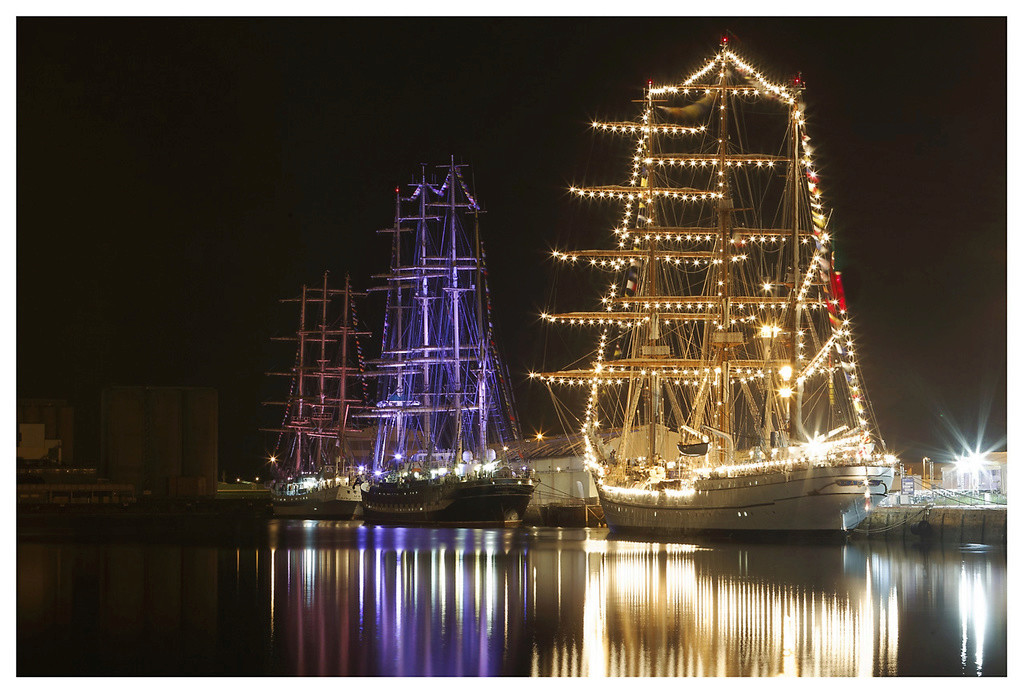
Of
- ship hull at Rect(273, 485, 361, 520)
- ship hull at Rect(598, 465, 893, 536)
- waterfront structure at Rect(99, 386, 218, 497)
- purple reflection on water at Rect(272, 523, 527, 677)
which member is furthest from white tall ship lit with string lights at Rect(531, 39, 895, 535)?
waterfront structure at Rect(99, 386, 218, 497)

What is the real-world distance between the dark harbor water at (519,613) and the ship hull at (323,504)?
59.6 meters

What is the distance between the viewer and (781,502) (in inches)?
2340

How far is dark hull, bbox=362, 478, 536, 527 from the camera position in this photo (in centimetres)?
8525

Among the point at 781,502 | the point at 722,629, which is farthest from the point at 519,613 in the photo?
the point at 781,502

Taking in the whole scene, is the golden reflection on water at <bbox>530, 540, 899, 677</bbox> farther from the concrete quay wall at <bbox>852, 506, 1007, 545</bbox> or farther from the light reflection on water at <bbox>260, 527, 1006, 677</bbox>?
the concrete quay wall at <bbox>852, 506, 1007, 545</bbox>

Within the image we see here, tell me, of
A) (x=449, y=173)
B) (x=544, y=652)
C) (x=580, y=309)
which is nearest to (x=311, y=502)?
(x=449, y=173)

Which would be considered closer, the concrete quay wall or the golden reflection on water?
the golden reflection on water

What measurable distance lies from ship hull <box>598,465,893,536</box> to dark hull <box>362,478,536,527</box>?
20.4 meters

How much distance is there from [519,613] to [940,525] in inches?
1236

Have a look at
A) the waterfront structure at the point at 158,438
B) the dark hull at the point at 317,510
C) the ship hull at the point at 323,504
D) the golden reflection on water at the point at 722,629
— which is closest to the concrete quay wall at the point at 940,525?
the golden reflection on water at the point at 722,629

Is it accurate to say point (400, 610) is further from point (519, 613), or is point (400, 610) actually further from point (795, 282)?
point (795, 282)

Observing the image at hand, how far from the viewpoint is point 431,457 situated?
92438 millimetres

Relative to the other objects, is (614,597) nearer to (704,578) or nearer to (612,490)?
(704,578)

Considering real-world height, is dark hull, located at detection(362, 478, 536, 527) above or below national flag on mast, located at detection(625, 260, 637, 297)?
below
